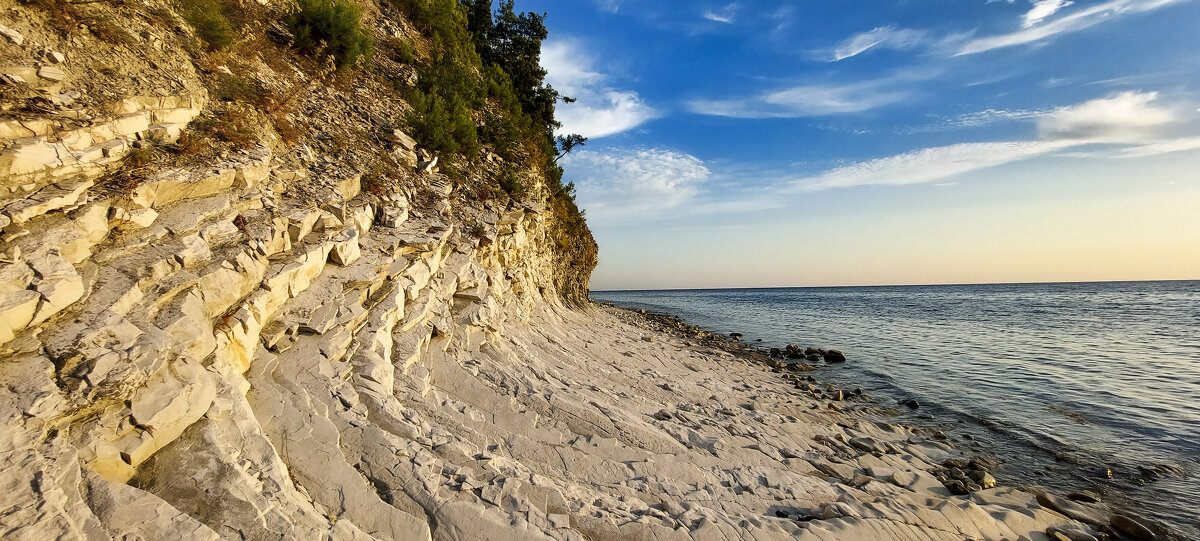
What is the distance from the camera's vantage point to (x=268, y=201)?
680 centimetres

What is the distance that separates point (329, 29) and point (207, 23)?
9.29 feet

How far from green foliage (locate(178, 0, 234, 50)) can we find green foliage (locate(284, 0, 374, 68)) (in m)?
1.92

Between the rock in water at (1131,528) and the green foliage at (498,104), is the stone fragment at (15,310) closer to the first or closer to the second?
the green foliage at (498,104)

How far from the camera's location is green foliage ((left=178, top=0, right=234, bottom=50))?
8031 millimetres

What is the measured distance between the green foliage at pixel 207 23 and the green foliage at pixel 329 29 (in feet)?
6.29

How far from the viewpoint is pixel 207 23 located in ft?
26.4

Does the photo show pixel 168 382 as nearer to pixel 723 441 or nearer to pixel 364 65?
pixel 723 441

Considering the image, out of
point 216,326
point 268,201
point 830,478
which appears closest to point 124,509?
point 216,326

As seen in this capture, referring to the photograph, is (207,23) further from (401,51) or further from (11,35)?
(401,51)

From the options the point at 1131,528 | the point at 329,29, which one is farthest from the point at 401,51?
the point at 1131,528

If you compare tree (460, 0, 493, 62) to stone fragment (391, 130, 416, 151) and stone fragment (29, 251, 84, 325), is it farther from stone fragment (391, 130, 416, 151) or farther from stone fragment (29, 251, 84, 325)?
stone fragment (29, 251, 84, 325)

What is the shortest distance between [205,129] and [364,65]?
5.58 metres

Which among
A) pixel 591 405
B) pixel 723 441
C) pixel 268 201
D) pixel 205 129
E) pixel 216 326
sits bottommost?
pixel 723 441

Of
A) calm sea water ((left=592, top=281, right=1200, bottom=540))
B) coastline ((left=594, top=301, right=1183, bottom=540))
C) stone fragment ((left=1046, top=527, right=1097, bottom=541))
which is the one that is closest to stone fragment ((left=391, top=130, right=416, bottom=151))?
coastline ((left=594, top=301, right=1183, bottom=540))
